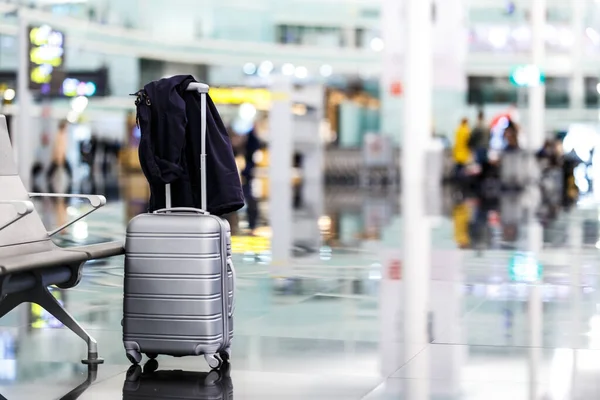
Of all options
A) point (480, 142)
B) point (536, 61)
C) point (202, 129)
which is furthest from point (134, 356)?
point (536, 61)

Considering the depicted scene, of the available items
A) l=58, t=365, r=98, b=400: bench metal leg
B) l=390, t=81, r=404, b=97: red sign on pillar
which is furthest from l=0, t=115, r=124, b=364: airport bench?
l=390, t=81, r=404, b=97: red sign on pillar

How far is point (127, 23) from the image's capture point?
45719 mm

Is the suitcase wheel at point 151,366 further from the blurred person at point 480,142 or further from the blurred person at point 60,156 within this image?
the blurred person at point 60,156

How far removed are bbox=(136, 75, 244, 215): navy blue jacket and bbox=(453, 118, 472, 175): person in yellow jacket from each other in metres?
27.7

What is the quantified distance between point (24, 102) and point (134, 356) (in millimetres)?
19775

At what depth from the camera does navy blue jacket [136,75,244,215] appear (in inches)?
224

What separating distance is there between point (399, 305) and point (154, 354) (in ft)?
9.21

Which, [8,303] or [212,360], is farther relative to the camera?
[8,303]

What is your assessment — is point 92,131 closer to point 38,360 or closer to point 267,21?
point 267,21

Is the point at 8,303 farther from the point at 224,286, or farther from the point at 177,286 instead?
the point at 224,286

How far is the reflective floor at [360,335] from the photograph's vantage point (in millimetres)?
5191

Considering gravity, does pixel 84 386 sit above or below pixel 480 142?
below

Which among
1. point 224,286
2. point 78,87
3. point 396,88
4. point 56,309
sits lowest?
point 56,309

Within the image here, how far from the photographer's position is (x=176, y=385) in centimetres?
527
